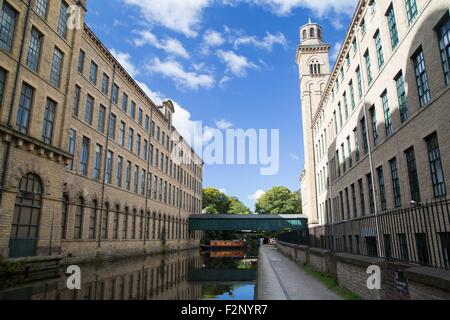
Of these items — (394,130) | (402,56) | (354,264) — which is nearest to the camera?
(354,264)

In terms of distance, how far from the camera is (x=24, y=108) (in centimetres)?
1645

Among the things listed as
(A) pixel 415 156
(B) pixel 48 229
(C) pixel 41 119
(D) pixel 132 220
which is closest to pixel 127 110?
(D) pixel 132 220

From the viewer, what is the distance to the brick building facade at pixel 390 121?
11.9 meters

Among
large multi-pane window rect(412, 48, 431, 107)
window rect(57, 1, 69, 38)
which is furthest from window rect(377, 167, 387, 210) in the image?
window rect(57, 1, 69, 38)

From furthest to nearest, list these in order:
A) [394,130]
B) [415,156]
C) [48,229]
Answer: [48,229] < [394,130] < [415,156]

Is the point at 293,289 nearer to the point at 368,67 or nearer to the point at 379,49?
the point at 379,49

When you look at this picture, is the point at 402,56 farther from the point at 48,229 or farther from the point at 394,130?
the point at 48,229

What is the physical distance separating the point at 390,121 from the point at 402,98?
1.75 m

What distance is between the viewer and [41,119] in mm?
17297

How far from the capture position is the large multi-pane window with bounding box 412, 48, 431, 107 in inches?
511

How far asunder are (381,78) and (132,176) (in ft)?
80.1

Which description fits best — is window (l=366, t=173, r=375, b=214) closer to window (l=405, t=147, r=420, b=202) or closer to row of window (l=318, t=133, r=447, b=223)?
row of window (l=318, t=133, r=447, b=223)

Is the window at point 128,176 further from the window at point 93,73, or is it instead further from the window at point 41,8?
the window at point 41,8

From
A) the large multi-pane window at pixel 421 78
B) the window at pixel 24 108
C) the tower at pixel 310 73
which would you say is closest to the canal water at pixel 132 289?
the window at pixel 24 108
